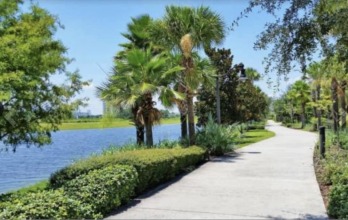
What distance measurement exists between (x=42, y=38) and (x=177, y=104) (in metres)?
9.14

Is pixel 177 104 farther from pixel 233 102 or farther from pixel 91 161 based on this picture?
pixel 233 102

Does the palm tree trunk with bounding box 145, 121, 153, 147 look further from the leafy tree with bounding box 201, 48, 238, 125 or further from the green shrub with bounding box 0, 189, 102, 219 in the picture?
the leafy tree with bounding box 201, 48, 238, 125

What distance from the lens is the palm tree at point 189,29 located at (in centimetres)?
1630

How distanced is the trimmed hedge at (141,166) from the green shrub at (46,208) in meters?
1.49

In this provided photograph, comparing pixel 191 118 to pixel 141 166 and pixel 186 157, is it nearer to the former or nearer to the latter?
pixel 186 157

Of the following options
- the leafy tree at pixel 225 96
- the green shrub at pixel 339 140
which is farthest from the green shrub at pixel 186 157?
the leafy tree at pixel 225 96

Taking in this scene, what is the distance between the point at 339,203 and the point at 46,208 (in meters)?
4.65

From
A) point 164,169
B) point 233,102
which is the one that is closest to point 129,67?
point 164,169

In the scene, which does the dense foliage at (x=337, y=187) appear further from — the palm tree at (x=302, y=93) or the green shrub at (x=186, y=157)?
the palm tree at (x=302, y=93)

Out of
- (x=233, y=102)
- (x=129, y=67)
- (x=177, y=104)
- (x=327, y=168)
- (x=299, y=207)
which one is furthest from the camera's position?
(x=233, y=102)

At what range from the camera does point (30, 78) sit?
773 centimetres

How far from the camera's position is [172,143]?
16.1 m

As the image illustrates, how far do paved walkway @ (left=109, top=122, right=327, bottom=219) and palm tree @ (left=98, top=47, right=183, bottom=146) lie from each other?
12.0 ft

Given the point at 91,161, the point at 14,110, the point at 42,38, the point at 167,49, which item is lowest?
the point at 91,161
